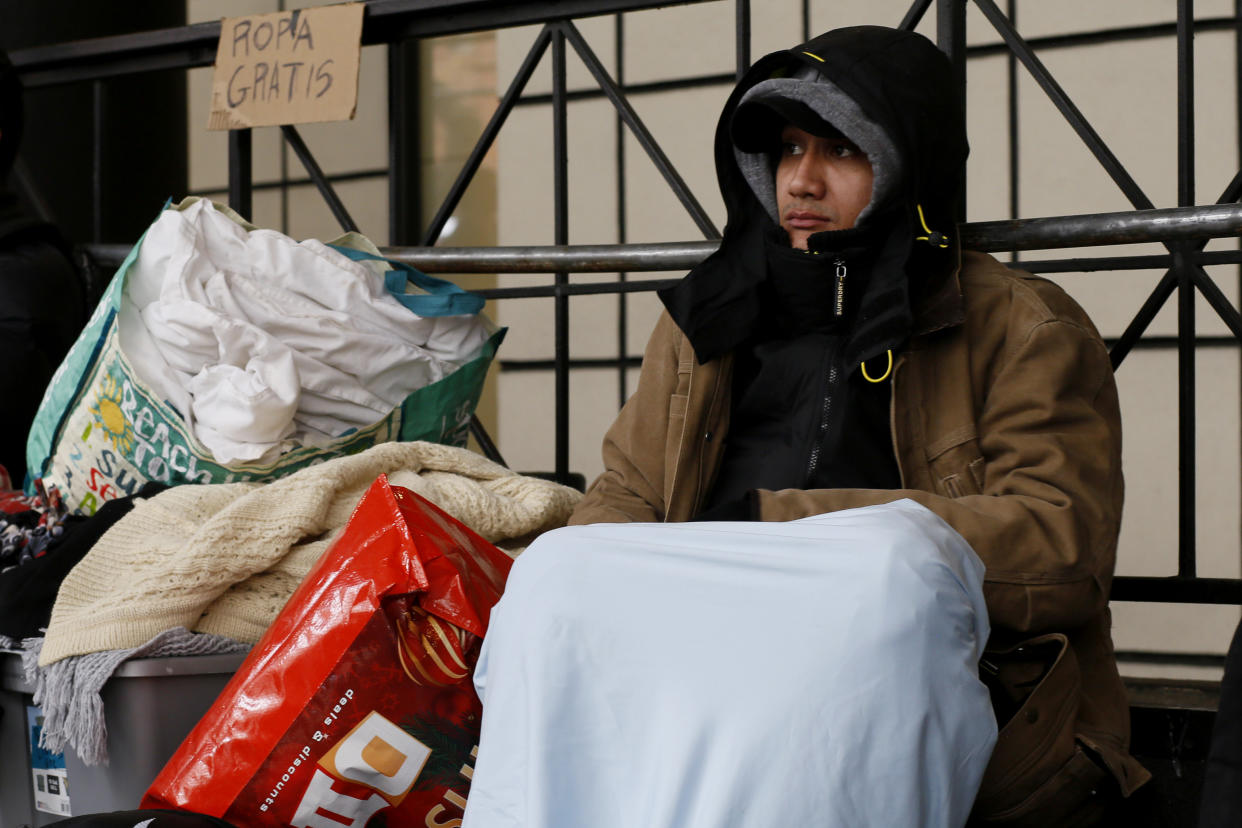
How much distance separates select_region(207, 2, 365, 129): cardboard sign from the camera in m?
2.14

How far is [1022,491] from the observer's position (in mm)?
1310

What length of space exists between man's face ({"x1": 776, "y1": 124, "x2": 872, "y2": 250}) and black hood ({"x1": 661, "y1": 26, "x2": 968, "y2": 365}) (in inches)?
2.4

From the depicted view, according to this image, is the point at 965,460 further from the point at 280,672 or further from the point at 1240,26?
the point at 1240,26

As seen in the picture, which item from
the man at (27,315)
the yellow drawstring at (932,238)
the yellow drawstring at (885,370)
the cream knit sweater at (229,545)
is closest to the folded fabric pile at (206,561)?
the cream knit sweater at (229,545)

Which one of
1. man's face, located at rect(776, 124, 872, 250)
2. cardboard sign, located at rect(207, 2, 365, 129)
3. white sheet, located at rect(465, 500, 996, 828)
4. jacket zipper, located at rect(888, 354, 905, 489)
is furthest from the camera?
cardboard sign, located at rect(207, 2, 365, 129)

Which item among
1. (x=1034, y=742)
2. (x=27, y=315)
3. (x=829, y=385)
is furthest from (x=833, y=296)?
(x=27, y=315)

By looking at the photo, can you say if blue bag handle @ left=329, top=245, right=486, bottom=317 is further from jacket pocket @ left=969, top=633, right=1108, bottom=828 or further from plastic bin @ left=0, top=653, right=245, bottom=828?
jacket pocket @ left=969, top=633, right=1108, bottom=828

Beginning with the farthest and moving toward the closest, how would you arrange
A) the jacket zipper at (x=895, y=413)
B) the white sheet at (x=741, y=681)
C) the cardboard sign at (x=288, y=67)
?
the cardboard sign at (x=288, y=67) → the jacket zipper at (x=895, y=413) → the white sheet at (x=741, y=681)

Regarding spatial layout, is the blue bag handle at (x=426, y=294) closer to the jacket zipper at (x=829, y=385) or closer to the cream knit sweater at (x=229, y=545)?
the cream knit sweater at (x=229, y=545)

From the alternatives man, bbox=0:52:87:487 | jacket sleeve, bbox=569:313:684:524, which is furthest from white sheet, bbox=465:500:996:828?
man, bbox=0:52:87:487

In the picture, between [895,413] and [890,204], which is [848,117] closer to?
[890,204]

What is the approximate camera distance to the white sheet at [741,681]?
91 centimetres

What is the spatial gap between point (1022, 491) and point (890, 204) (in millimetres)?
427

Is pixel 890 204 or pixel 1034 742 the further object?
pixel 890 204
